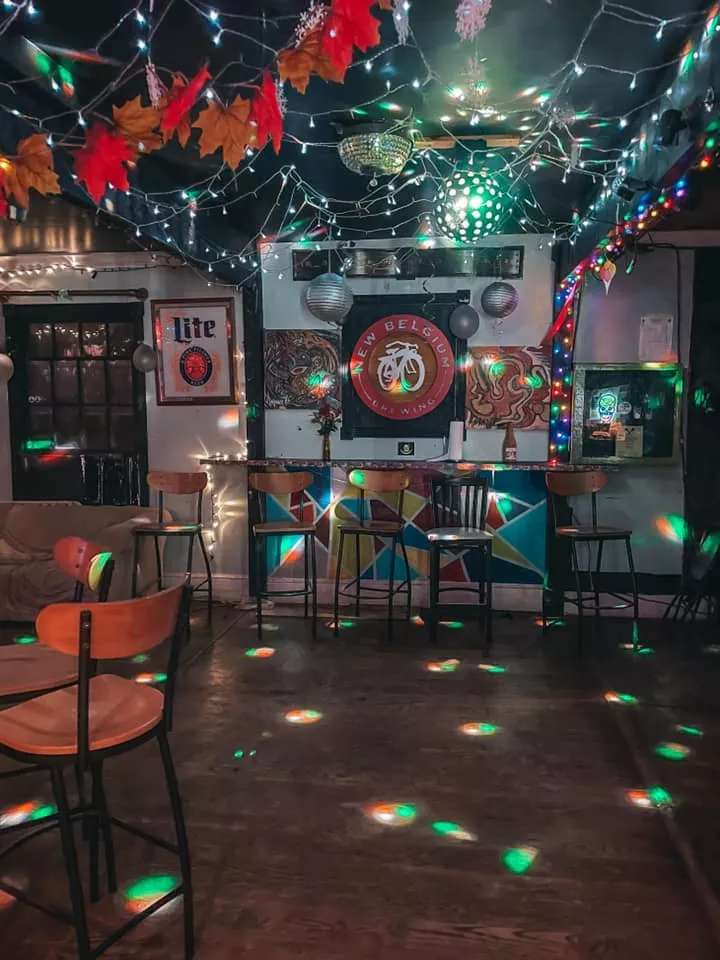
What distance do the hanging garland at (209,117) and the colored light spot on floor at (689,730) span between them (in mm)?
2841

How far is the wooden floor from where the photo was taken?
70.7 inches

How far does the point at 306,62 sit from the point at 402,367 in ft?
10.0

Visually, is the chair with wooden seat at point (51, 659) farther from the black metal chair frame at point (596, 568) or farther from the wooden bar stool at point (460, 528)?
the black metal chair frame at point (596, 568)

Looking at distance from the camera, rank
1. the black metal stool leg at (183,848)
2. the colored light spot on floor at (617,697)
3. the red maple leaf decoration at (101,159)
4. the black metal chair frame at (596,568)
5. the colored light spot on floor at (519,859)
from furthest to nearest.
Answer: the black metal chair frame at (596,568) < the colored light spot on floor at (617,697) < the red maple leaf decoration at (101,159) < the colored light spot on floor at (519,859) < the black metal stool leg at (183,848)

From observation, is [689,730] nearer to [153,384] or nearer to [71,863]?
[71,863]

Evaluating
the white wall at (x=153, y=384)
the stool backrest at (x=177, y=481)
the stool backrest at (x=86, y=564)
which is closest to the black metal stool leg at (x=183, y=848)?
the stool backrest at (x=86, y=564)

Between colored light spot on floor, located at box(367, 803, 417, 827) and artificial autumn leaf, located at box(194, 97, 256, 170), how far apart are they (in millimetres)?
2223

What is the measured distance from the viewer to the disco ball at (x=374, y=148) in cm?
309

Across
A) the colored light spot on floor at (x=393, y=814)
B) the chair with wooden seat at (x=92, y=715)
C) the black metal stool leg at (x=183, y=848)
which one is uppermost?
the chair with wooden seat at (x=92, y=715)

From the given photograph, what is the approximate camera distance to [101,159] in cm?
262

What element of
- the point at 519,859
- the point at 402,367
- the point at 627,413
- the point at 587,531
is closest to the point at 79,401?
the point at 402,367

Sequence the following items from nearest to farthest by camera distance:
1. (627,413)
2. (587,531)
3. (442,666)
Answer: (442,666) < (587,531) < (627,413)

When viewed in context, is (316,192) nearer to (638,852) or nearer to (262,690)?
(262,690)

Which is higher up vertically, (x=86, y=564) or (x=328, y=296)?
(x=328, y=296)
